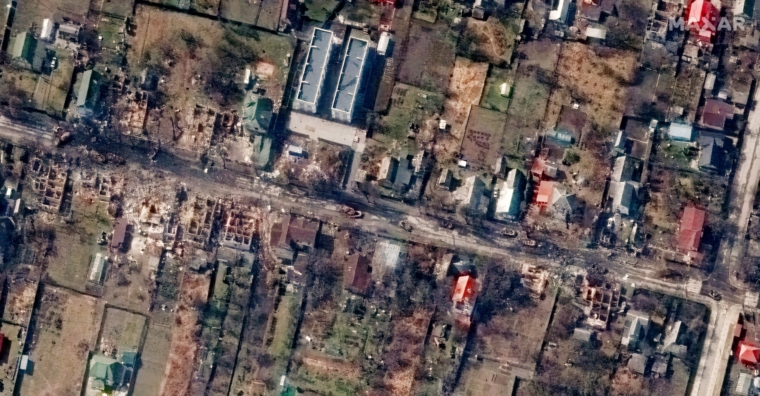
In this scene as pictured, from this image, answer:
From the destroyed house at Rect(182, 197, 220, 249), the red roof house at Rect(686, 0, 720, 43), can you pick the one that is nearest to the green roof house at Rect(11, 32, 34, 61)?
the destroyed house at Rect(182, 197, 220, 249)

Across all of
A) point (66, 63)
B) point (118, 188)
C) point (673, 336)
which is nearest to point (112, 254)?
point (118, 188)

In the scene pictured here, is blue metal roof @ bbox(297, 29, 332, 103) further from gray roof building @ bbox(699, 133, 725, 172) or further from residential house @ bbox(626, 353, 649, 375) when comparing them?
residential house @ bbox(626, 353, 649, 375)

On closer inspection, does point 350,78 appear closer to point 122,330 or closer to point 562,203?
point 562,203

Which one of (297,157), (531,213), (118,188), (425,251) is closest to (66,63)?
(118,188)

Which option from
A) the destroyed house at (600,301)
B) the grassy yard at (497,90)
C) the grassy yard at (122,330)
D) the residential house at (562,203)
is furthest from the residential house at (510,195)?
the grassy yard at (122,330)

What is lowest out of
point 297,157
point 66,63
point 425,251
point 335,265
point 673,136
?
point 335,265

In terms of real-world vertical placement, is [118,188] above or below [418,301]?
above

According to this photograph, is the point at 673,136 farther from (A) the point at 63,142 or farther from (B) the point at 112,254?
(A) the point at 63,142
